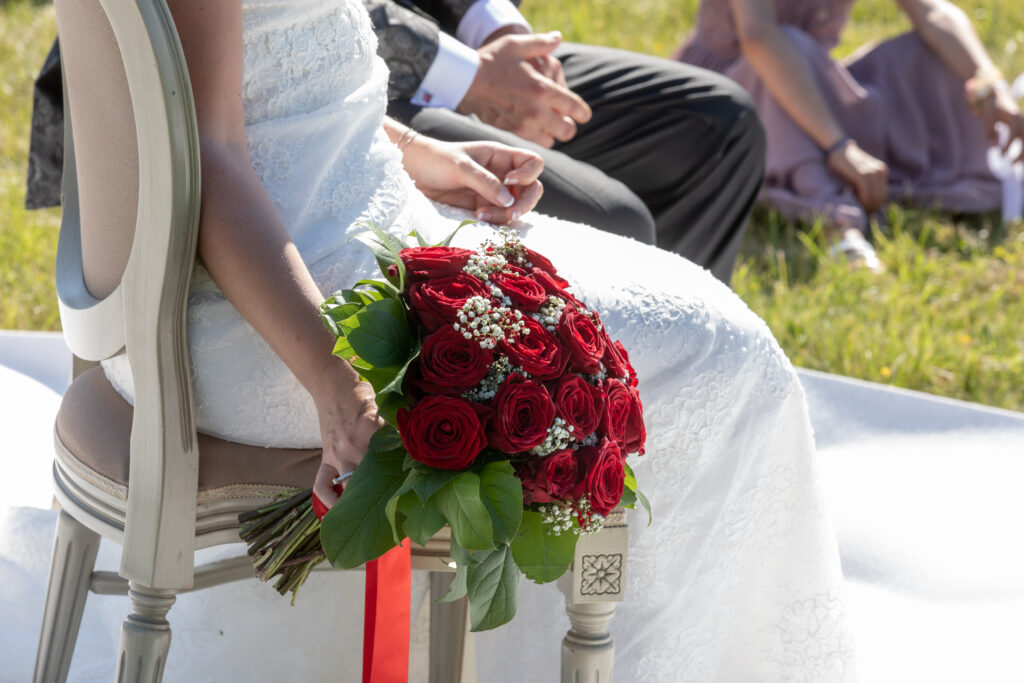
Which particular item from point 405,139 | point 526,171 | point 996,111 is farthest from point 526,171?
point 996,111

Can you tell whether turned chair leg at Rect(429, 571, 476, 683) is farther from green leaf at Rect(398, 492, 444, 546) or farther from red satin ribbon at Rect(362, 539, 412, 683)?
green leaf at Rect(398, 492, 444, 546)

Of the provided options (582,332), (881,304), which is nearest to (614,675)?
(582,332)

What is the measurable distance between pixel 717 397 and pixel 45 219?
128 inches

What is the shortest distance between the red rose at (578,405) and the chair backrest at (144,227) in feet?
1.46

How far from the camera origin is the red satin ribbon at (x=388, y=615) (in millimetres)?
1191

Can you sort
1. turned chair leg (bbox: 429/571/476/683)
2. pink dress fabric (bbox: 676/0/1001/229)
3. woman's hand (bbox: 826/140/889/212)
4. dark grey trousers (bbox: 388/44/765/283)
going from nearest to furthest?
turned chair leg (bbox: 429/571/476/683) < dark grey trousers (bbox: 388/44/765/283) < woman's hand (bbox: 826/140/889/212) < pink dress fabric (bbox: 676/0/1001/229)

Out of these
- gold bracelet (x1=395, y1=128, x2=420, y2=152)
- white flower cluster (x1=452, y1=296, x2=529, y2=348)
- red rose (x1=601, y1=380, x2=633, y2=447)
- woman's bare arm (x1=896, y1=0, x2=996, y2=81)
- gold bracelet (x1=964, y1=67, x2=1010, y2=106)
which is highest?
white flower cluster (x1=452, y1=296, x2=529, y2=348)

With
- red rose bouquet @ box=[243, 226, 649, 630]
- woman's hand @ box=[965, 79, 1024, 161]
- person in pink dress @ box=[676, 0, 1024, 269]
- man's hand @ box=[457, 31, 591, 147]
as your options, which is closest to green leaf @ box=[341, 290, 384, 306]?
red rose bouquet @ box=[243, 226, 649, 630]

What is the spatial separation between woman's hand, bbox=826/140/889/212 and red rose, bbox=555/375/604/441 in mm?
3416

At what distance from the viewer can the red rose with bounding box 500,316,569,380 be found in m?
1.05

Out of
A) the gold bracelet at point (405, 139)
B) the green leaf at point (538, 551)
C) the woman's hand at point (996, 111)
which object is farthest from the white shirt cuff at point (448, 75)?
the woman's hand at point (996, 111)

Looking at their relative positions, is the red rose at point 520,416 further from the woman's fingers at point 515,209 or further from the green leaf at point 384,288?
the woman's fingers at point 515,209

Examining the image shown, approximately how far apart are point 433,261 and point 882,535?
1.64 metres

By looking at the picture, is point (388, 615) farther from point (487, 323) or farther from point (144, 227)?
point (144, 227)
